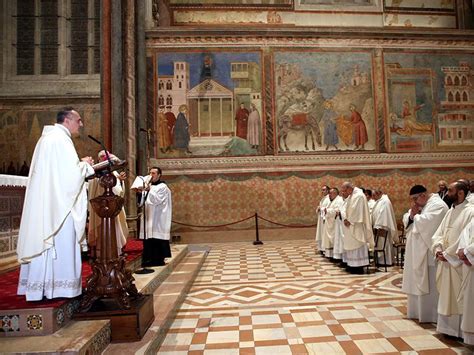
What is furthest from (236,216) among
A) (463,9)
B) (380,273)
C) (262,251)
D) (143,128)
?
(463,9)

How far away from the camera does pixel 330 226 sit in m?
9.71

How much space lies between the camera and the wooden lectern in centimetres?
379

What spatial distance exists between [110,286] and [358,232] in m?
5.54

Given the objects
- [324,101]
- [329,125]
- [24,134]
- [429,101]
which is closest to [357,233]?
[329,125]

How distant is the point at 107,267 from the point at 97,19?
43.9 feet

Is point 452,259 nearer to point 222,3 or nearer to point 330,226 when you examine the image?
point 330,226

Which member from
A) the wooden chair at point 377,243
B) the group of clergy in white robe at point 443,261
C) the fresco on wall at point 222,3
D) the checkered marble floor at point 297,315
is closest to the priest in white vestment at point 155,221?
the checkered marble floor at point 297,315

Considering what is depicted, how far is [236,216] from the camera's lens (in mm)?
13812

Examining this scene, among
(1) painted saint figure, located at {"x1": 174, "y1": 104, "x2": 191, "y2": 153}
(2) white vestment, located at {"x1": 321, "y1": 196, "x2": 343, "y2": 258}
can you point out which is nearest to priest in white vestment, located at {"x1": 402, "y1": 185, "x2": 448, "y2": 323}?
(2) white vestment, located at {"x1": 321, "y1": 196, "x2": 343, "y2": 258}

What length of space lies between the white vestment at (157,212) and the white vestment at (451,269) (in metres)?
4.84

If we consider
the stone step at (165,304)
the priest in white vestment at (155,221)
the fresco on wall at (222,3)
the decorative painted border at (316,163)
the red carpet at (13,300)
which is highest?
the fresco on wall at (222,3)

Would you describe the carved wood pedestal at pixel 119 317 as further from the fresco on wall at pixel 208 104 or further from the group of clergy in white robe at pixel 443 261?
the fresco on wall at pixel 208 104

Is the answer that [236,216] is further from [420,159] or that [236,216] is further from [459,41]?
[459,41]

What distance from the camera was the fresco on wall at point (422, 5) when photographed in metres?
15.6
